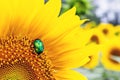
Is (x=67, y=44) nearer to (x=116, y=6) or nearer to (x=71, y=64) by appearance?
(x=71, y=64)

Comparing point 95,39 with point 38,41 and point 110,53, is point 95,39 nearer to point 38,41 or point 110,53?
point 110,53

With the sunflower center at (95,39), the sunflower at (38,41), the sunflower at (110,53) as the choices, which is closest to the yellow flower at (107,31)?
the sunflower center at (95,39)

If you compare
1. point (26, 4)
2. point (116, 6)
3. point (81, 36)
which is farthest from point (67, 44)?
point (116, 6)

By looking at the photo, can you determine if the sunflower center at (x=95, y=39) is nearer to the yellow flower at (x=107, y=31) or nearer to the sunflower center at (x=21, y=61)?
the yellow flower at (x=107, y=31)

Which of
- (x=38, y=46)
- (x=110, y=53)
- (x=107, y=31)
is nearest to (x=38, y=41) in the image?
(x=38, y=46)

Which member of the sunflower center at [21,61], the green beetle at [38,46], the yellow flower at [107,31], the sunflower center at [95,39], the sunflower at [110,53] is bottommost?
the sunflower center at [21,61]

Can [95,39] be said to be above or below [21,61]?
above

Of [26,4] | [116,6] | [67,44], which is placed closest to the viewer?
[26,4]

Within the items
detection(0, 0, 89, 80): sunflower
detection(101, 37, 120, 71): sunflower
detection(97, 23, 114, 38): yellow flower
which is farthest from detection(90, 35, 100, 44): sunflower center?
detection(0, 0, 89, 80): sunflower
